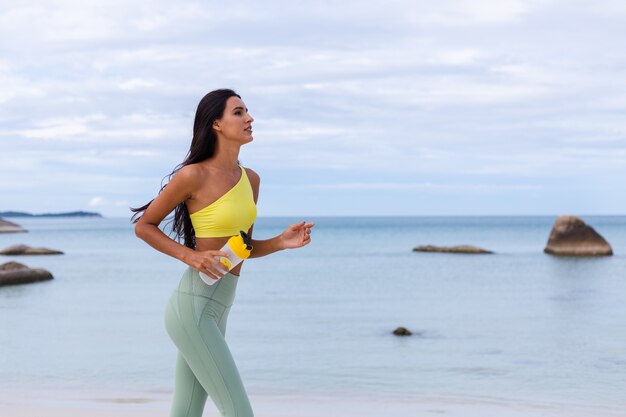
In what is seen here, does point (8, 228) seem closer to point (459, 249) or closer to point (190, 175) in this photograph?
point (459, 249)

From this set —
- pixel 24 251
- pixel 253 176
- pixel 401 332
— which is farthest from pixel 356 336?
pixel 24 251

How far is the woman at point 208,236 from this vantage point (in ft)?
13.4

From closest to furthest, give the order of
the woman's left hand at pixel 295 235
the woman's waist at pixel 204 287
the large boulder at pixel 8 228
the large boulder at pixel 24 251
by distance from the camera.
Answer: the woman's waist at pixel 204 287, the woman's left hand at pixel 295 235, the large boulder at pixel 24 251, the large boulder at pixel 8 228

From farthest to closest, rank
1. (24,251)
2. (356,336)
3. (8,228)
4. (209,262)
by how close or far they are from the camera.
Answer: (8,228), (24,251), (356,336), (209,262)

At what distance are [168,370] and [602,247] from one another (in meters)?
39.8

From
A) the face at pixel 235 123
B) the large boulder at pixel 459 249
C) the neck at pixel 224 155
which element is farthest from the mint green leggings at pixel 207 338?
the large boulder at pixel 459 249

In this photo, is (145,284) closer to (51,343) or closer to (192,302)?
(51,343)

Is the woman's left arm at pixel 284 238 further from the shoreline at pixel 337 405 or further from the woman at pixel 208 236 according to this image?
the shoreline at pixel 337 405

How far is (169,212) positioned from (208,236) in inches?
8.7

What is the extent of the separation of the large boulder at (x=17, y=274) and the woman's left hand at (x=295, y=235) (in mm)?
28284

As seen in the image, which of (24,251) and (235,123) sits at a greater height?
(235,123)

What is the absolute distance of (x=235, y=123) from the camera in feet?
14.0

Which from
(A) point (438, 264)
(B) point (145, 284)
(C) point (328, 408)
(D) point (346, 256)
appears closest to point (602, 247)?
(A) point (438, 264)

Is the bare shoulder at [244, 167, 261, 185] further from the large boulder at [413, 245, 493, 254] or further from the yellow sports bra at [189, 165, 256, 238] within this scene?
the large boulder at [413, 245, 493, 254]
